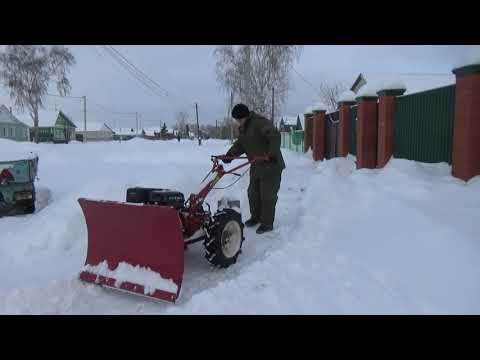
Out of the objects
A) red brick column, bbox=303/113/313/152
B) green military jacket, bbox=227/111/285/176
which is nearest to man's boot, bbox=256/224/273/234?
green military jacket, bbox=227/111/285/176

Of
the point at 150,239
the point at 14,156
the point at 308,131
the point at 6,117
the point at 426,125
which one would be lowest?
the point at 150,239

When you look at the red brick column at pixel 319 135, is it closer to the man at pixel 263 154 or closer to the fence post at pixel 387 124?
the fence post at pixel 387 124

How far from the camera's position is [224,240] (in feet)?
13.6

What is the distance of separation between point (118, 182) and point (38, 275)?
3.39m

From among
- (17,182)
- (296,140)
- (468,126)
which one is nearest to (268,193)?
(468,126)

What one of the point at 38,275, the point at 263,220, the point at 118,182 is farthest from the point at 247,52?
the point at 38,275

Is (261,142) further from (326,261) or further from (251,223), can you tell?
(326,261)

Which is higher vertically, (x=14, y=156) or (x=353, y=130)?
(x=353, y=130)

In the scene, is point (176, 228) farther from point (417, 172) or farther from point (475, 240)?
point (417, 172)

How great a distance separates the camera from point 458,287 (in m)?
2.88

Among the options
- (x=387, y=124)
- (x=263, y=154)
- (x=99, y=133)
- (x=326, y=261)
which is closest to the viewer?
(x=326, y=261)

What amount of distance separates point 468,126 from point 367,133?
413cm

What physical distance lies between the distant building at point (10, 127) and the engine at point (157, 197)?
50475mm

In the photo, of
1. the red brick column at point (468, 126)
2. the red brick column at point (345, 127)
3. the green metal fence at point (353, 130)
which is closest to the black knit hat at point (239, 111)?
the red brick column at point (468, 126)
